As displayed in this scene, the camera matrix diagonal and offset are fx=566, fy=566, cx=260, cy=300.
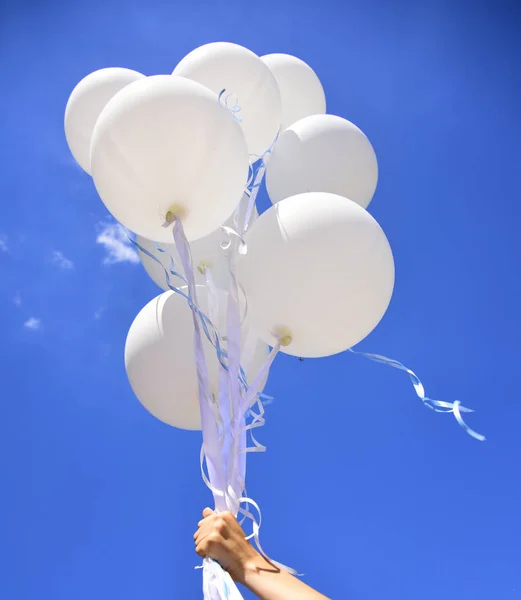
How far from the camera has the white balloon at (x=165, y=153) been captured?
89.8 inches

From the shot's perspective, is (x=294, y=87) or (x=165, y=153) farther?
(x=294, y=87)

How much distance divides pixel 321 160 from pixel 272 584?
7.15 ft

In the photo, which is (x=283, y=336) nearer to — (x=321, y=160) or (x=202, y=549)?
(x=202, y=549)

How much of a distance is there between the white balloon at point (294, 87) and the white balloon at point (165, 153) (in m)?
1.31

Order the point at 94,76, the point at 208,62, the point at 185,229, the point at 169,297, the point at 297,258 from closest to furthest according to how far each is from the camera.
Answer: the point at 297,258 → the point at 185,229 → the point at 169,297 → the point at 208,62 → the point at 94,76

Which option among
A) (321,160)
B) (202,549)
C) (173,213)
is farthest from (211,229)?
(202,549)

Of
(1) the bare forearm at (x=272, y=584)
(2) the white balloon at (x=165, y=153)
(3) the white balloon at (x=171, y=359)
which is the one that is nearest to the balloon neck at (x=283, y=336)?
(3) the white balloon at (x=171, y=359)

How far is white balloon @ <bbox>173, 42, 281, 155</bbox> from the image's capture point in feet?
9.91

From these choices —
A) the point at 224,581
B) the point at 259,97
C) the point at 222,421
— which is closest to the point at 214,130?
the point at 259,97

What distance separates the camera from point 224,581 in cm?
178

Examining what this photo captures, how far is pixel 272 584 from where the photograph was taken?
172 cm

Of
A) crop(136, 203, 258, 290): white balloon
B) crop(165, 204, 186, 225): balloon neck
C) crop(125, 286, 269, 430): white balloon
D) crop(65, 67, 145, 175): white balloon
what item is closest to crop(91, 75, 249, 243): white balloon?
crop(165, 204, 186, 225): balloon neck

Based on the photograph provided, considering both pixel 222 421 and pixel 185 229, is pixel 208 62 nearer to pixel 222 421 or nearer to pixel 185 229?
pixel 185 229

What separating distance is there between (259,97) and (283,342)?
1407 mm
